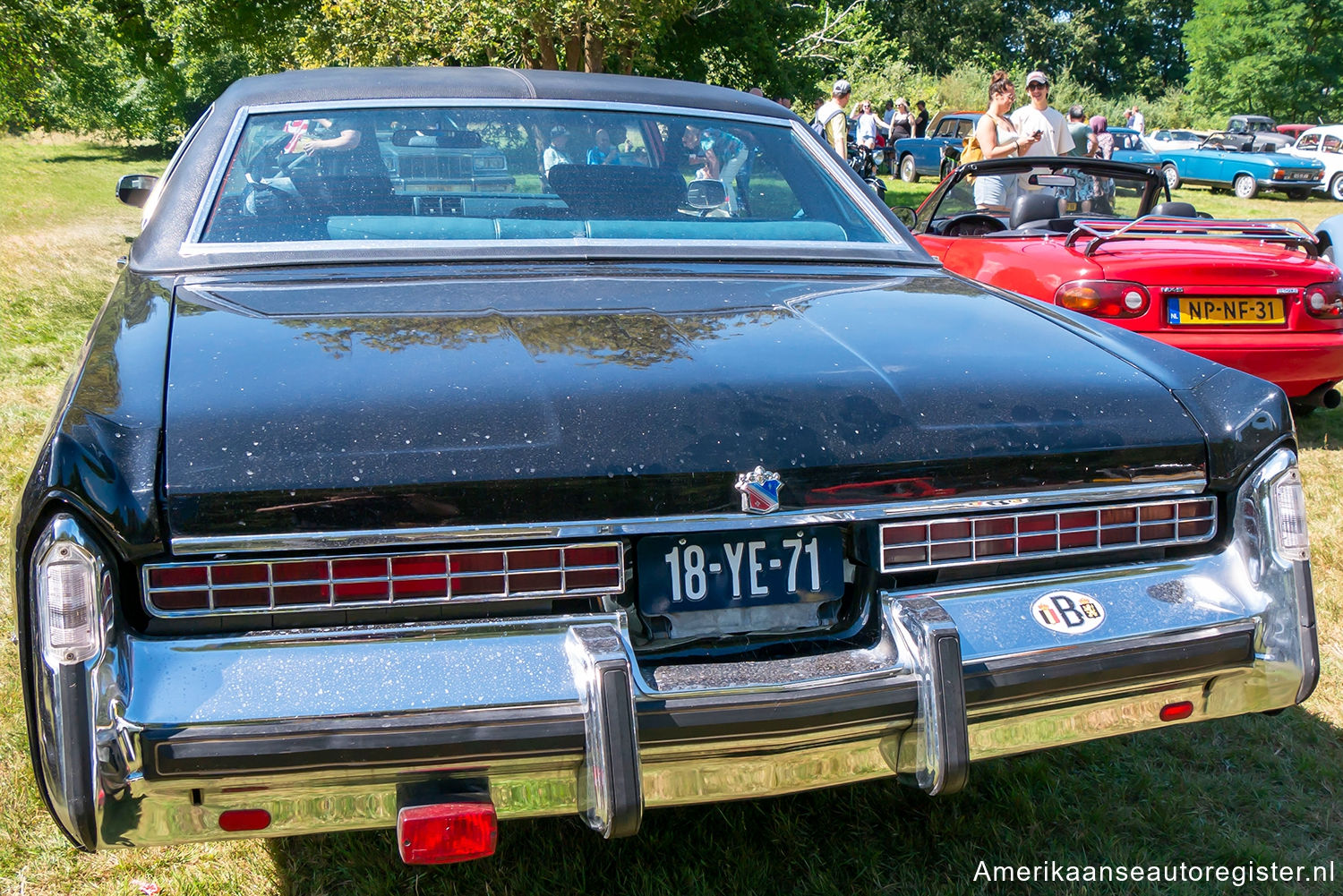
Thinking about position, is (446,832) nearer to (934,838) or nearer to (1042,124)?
(934,838)

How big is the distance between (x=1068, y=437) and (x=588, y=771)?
996 millimetres

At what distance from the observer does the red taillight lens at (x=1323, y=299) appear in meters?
5.46

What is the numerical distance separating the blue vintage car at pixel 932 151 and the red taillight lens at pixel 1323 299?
1706cm

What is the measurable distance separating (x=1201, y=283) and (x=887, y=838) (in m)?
3.76

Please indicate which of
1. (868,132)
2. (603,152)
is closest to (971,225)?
(603,152)

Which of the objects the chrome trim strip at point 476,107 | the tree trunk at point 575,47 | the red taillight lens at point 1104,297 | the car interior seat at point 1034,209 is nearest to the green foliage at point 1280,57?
the tree trunk at point 575,47

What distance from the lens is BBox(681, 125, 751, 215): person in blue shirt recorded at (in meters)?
3.18

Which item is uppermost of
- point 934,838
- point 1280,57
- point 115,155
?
point 934,838

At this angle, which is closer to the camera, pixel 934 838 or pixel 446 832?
pixel 446 832

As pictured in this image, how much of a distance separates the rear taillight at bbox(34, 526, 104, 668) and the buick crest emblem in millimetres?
965

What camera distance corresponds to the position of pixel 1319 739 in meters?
3.07

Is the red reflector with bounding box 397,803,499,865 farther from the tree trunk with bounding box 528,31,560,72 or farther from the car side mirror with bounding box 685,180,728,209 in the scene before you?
the tree trunk with bounding box 528,31,560,72

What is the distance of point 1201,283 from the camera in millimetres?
5320

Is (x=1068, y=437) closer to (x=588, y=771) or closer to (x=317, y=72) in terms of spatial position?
(x=588, y=771)
